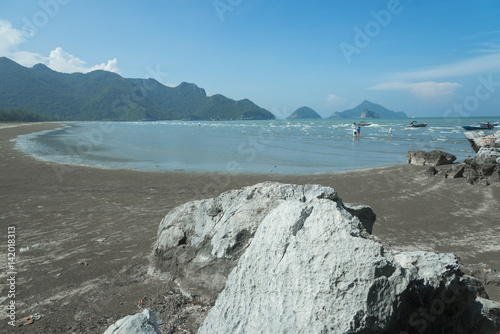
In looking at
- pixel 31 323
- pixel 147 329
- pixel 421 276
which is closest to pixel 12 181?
pixel 31 323

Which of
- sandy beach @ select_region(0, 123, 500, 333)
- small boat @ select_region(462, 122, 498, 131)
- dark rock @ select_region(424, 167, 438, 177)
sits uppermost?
small boat @ select_region(462, 122, 498, 131)

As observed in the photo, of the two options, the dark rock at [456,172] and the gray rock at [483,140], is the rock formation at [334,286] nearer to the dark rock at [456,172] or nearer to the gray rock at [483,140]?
the dark rock at [456,172]

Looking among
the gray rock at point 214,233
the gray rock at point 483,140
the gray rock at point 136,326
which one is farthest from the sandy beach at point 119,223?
the gray rock at point 483,140

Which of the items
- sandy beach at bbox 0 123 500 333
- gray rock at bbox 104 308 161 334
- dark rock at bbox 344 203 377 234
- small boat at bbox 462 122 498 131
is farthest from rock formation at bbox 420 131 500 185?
small boat at bbox 462 122 498 131

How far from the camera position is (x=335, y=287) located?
286cm

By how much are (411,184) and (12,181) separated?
19.1 metres

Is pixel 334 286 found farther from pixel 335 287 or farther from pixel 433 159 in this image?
pixel 433 159

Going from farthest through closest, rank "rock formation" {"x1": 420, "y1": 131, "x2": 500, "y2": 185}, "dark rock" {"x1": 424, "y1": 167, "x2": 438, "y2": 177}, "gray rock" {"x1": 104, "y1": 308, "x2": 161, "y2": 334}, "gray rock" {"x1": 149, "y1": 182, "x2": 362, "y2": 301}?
"dark rock" {"x1": 424, "y1": 167, "x2": 438, "y2": 177} → "rock formation" {"x1": 420, "y1": 131, "x2": 500, "y2": 185} → "gray rock" {"x1": 149, "y1": 182, "x2": 362, "y2": 301} → "gray rock" {"x1": 104, "y1": 308, "x2": 161, "y2": 334}

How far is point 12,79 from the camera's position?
174375 mm

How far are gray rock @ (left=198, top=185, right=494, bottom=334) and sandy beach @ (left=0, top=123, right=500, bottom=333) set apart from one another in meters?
2.83

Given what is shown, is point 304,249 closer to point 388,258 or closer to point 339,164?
point 388,258

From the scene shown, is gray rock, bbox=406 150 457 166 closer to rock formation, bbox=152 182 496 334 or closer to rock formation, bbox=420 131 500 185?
rock formation, bbox=420 131 500 185

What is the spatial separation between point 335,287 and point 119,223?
26.6 ft

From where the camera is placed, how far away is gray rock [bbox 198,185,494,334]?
275cm
